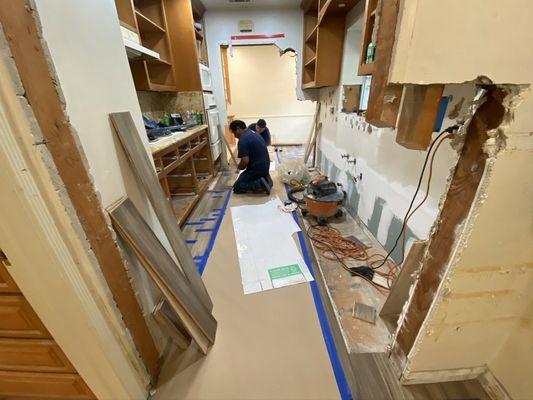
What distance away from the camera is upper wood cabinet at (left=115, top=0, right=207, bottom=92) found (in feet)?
9.84

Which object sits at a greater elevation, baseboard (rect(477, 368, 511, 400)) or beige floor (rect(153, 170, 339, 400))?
baseboard (rect(477, 368, 511, 400))

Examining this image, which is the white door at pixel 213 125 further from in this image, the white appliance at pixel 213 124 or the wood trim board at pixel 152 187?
the wood trim board at pixel 152 187

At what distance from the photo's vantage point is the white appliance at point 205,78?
3.55 metres

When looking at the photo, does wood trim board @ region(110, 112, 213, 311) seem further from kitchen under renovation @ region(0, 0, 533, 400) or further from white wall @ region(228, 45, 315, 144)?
white wall @ region(228, 45, 315, 144)

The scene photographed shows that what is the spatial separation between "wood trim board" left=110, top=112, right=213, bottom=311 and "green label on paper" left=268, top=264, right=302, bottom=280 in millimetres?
534

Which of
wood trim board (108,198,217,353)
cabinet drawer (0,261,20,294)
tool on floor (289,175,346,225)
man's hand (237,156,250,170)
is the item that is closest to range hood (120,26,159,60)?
man's hand (237,156,250,170)

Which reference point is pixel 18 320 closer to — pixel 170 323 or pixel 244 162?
pixel 170 323

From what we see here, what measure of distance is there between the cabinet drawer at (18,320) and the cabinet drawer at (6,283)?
3 centimetres

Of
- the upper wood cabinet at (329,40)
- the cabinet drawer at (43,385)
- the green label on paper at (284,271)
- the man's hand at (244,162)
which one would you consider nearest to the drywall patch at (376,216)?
the green label on paper at (284,271)

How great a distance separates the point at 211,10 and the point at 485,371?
533 cm

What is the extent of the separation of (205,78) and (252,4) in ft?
4.66

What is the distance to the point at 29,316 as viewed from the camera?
0.80 meters

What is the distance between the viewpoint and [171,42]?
3238 millimetres

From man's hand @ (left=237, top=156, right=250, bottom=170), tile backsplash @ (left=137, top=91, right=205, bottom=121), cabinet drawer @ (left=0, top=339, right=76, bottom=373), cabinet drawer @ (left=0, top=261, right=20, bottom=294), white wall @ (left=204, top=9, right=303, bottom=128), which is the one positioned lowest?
cabinet drawer @ (left=0, top=339, right=76, bottom=373)
